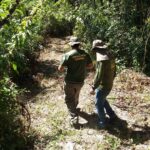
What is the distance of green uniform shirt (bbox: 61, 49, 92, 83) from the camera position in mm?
8602

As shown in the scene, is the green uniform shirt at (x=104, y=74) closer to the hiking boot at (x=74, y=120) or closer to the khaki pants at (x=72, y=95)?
the khaki pants at (x=72, y=95)

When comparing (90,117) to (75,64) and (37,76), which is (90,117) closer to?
(75,64)

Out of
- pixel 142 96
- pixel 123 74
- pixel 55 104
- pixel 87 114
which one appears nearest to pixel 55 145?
pixel 87 114

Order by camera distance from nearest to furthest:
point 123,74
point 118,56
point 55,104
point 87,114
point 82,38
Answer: point 87,114, point 55,104, point 123,74, point 118,56, point 82,38

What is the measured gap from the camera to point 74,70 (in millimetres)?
8750

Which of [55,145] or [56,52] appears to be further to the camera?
[56,52]

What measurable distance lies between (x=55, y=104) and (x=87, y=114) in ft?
4.14

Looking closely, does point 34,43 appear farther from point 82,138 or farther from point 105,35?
point 82,138

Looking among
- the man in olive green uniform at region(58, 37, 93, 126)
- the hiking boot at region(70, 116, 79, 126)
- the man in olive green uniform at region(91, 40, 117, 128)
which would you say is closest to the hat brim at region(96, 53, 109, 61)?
the man in olive green uniform at region(91, 40, 117, 128)

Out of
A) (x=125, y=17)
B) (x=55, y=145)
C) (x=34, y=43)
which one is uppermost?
(x=125, y=17)

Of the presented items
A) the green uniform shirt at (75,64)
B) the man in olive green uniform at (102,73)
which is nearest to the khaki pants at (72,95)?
the green uniform shirt at (75,64)

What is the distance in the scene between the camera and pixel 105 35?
14.9m

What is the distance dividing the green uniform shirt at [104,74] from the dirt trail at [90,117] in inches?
43.0

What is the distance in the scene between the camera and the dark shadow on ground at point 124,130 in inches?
334
